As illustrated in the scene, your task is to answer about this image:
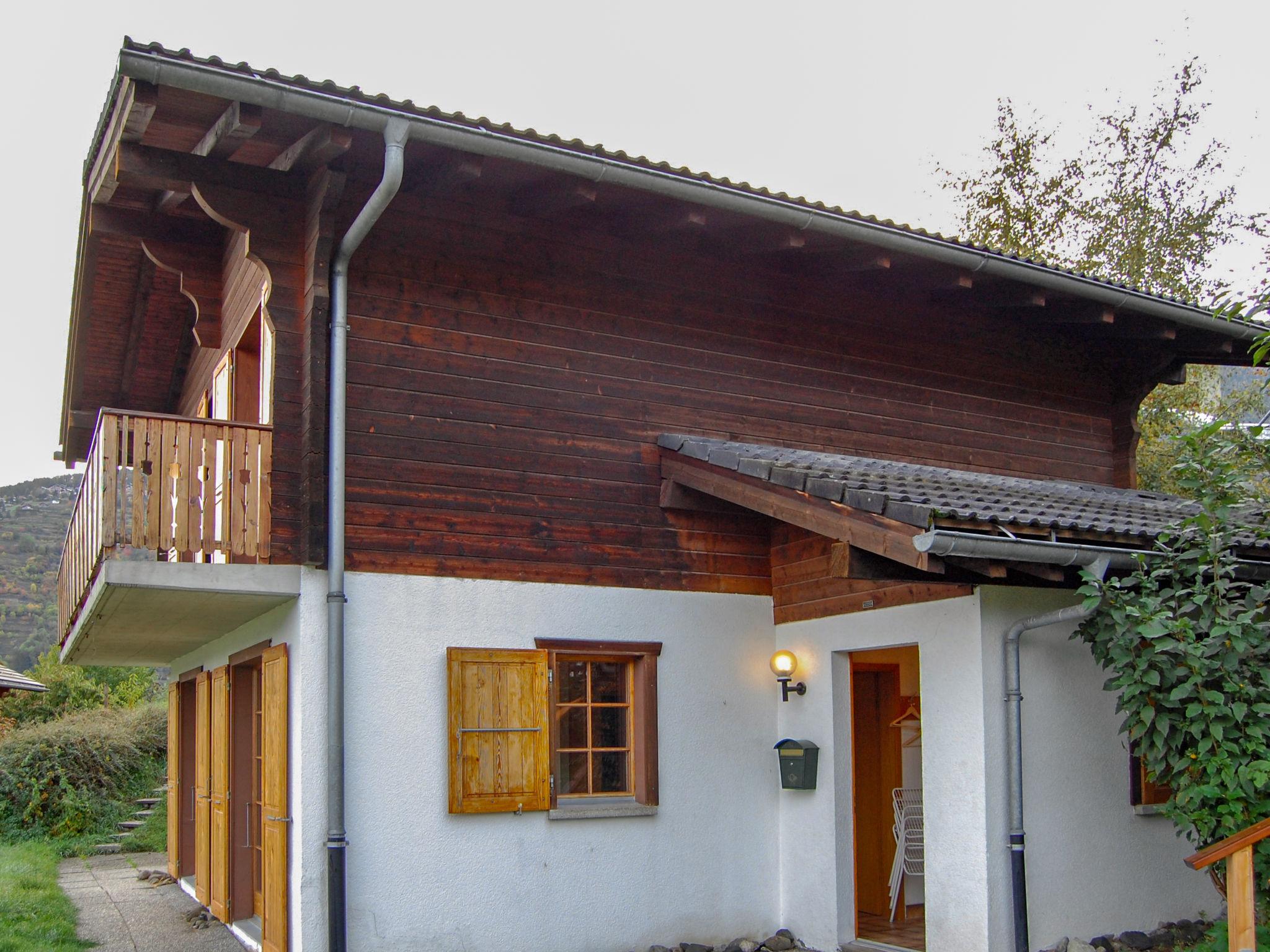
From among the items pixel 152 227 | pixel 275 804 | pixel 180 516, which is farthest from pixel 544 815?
pixel 152 227

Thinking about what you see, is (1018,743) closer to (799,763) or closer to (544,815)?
(799,763)

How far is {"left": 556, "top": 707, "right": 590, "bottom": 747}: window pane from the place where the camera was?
8.29 m

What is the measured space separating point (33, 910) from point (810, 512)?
740 centimetres

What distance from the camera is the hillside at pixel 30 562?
3984 centimetres

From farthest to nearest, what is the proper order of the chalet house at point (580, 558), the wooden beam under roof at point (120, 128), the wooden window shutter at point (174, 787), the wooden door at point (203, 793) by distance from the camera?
the wooden window shutter at point (174, 787), the wooden door at point (203, 793), the chalet house at point (580, 558), the wooden beam under roof at point (120, 128)

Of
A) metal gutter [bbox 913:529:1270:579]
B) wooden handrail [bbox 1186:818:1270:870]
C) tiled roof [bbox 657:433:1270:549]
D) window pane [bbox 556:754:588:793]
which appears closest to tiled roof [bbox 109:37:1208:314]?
tiled roof [bbox 657:433:1270:549]

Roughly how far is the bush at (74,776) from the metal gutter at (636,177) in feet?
39.5

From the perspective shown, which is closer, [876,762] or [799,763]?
[799,763]

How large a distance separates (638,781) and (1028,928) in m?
2.62

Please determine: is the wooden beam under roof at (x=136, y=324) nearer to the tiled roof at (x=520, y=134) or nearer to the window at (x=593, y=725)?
the tiled roof at (x=520, y=134)

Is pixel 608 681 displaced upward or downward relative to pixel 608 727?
upward

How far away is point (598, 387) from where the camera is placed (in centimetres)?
873

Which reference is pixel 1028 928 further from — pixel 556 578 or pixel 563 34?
pixel 563 34

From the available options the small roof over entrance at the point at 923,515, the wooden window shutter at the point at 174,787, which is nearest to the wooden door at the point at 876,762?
the small roof over entrance at the point at 923,515
